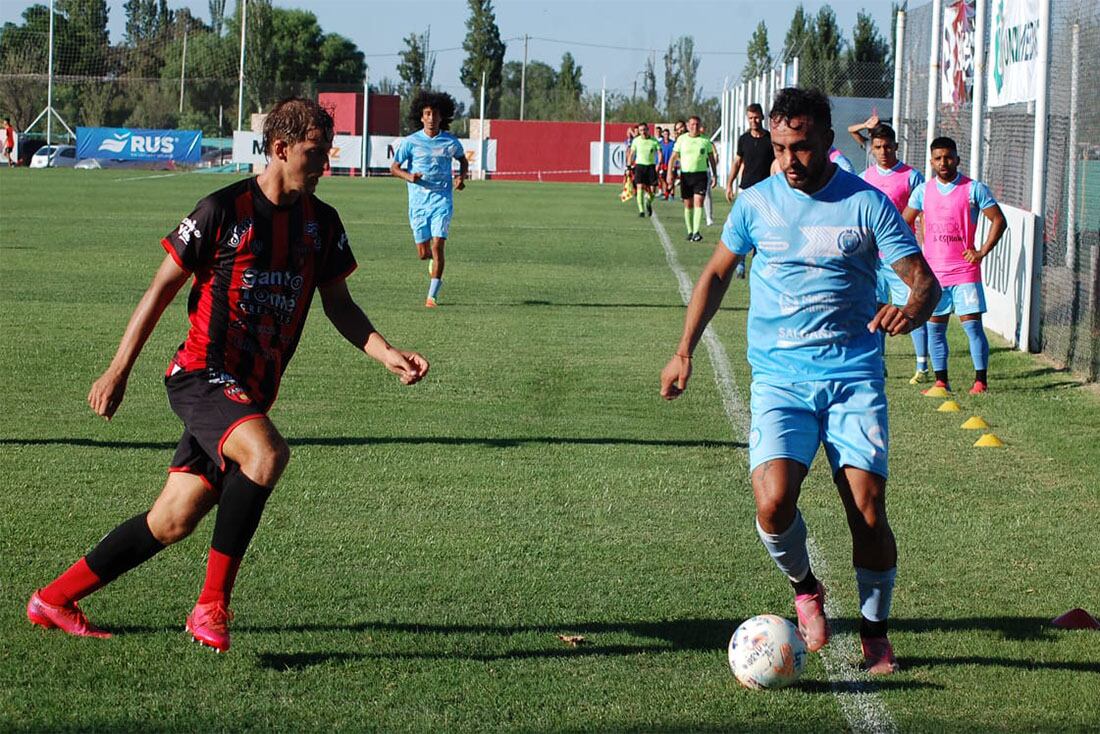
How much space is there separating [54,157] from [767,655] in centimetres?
6056

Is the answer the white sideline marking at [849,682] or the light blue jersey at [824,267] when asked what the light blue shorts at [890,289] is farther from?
the light blue jersey at [824,267]

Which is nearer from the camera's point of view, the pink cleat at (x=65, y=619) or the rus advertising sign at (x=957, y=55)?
the pink cleat at (x=65, y=619)

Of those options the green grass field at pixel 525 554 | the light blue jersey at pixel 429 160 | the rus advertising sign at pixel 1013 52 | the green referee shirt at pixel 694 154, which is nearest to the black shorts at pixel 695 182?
the green referee shirt at pixel 694 154

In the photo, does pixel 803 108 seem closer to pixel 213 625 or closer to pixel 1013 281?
pixel 213 625

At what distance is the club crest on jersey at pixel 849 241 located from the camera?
5078 millimetres

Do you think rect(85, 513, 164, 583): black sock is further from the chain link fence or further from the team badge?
the chain link fence

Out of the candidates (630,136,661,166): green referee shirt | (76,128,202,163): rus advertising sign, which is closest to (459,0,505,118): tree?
(76,128,202,163): rus advertising sign

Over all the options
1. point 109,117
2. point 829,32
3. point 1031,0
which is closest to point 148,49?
point 109,117

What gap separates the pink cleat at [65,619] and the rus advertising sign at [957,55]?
1387cm

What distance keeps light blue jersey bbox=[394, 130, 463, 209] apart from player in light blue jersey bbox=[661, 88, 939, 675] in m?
11.1

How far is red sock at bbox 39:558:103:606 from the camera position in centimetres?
525

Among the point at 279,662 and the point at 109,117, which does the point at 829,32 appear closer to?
the point at 109,117

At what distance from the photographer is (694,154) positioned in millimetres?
27031

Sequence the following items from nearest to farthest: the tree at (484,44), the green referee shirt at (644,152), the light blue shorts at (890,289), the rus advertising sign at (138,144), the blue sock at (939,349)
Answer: the blue sock at (939,349) → the light blue shorts at (890,289) → the green referee shirt at (644,152) → the rus advertising sign at (138,144) → the tree at (484,44)
